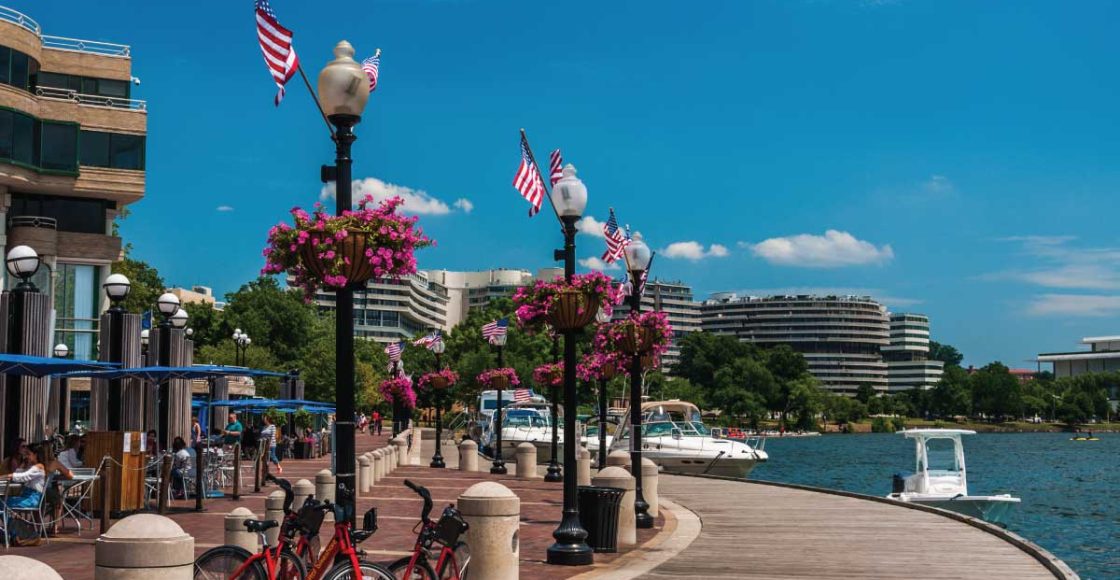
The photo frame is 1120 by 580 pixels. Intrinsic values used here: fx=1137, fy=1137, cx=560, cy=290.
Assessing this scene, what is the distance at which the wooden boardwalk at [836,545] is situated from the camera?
14938 millimetres

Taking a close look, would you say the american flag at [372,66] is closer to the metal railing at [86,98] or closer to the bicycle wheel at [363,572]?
the bicycle wheel at [363,572]

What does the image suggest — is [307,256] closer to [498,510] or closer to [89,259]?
[498,510]

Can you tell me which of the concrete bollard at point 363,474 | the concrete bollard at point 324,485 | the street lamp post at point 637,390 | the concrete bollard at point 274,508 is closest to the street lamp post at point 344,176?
the concrete bollard at point 274,508

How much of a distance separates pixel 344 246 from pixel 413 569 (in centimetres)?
336

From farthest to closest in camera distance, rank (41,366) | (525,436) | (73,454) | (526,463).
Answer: (525,436) → (526,463) → (73,454) → (41,366)

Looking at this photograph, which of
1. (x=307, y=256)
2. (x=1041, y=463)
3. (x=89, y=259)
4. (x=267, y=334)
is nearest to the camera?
(x=307, y=256)

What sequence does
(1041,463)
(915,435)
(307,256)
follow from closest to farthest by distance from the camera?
(307,256) → (915,435) → (1041,463)

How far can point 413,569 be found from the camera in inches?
404

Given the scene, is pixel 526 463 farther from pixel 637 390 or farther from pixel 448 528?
pixel 448 528

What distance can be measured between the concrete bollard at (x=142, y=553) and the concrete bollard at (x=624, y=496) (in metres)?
9.53

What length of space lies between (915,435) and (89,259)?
3347 cm

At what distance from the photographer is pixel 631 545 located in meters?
17.3

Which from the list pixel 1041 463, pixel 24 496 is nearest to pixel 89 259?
pixel 24 496

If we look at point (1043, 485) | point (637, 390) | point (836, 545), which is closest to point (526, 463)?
point (637, 390)
